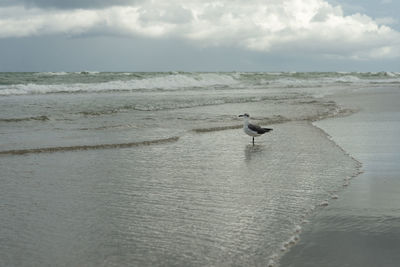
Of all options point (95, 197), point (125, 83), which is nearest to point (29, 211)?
point (95, 197)

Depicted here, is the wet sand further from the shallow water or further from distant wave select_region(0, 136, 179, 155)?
distant wave select_region(0, 136, 179, 155)

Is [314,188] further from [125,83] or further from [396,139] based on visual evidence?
[125,83]

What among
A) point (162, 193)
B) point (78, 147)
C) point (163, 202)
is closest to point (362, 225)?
point (163, 202)

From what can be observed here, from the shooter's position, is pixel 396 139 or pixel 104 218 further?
pixel 396 139

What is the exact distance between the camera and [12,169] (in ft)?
23.3

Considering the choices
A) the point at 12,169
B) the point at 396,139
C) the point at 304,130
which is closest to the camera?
the point at 12,169

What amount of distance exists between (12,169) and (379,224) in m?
5.42

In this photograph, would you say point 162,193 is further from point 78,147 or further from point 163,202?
point 78,147

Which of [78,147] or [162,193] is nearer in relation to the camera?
[162,193]

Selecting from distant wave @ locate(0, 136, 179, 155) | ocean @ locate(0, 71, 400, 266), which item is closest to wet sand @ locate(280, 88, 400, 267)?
ocean @ locate(0, 71, 400, 266)

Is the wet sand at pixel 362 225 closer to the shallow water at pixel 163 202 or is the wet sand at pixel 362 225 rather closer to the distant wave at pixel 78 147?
the shallow water at pixel 163 202

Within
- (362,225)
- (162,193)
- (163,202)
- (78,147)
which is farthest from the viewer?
(78,147)

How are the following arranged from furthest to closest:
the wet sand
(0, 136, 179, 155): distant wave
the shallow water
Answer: (0, 136, 179, 155): distant wave → the shallow water → the wet sand

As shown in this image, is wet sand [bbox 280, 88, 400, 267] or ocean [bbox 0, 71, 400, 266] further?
ocean [bbox 0, 71, 400, 266]
